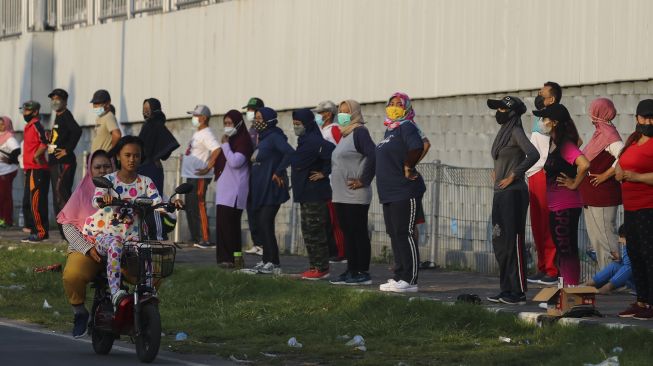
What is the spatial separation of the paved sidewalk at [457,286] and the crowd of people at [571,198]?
0.94 ft

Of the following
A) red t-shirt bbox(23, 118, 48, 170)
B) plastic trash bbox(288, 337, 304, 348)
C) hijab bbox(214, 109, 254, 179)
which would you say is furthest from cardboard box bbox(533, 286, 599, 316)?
red t-shirt bbox(23, 118, 48, 170)

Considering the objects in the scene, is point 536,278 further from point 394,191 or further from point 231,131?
point 231,131

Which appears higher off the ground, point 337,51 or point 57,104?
point 337,51

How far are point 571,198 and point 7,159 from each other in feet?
48.5

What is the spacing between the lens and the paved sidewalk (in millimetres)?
13734

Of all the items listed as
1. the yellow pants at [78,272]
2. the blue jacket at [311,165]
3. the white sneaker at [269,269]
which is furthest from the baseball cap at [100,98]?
the yellow pants at [78,272]

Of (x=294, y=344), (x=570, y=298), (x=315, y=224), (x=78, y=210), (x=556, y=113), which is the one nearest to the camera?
(x=78, y=210)

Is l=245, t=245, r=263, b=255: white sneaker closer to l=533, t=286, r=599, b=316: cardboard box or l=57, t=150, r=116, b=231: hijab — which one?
l=533, t=286, r=599, b=316: cardboard box

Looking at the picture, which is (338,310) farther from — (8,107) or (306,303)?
(8,107)

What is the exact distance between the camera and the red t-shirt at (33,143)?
985 inches

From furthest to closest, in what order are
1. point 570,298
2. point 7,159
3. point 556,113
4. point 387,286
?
point 7,159, point 387,286, point 556,113, point 570,298

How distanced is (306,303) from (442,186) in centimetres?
469

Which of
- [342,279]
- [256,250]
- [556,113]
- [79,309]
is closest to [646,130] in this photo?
[556,113]

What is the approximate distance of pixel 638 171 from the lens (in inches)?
544
